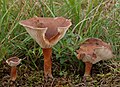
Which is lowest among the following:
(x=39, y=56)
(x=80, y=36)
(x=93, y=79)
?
(x=93, y=79)

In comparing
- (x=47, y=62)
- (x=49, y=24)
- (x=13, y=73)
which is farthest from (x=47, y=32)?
(x=13, y=73)

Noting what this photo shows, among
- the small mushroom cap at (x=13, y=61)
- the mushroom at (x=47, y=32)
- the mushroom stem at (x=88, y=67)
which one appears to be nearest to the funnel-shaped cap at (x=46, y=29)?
the mushroom at (x=47, y=32)

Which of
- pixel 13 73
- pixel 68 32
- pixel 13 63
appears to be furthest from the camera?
pixel 68 32

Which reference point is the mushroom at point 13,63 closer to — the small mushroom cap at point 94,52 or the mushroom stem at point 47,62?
the mushroom stem at point 47,62

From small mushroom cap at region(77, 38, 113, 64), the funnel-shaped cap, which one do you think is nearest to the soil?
small mushroom cap at region(77, 38, 113, 64)

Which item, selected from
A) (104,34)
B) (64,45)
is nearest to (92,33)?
(104,34)

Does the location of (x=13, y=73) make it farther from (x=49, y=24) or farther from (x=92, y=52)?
(x=92, y=52)

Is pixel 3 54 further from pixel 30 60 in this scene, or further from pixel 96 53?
pixel 96 53
